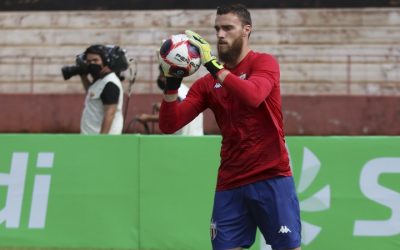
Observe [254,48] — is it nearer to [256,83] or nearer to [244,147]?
[244,147]

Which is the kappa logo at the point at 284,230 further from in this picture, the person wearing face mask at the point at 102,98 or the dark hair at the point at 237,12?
the person wearing face mask at the point at 102,98

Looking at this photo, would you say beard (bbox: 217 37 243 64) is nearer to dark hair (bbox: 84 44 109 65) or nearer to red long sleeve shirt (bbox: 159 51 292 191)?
red long sleeve shirt (bbox: 159 51 292 191)

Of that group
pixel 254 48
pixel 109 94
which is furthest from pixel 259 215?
pixel 254 48

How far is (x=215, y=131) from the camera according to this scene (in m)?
20.3

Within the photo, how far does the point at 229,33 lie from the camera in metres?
4.94

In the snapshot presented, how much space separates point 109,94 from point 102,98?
96mm

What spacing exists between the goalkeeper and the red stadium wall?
1486 centimetres

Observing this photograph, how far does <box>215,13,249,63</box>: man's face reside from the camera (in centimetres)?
493

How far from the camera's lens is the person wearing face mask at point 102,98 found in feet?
29.0

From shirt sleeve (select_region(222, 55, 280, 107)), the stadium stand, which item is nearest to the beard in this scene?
shirt sleeve (select_region(222, 55, 280, 107))

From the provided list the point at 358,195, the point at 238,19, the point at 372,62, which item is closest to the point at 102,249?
the point at 358,195

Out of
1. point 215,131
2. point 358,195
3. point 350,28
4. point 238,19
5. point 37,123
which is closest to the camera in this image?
point 238,19

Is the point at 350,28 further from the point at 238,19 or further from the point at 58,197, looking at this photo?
the point at 238,19

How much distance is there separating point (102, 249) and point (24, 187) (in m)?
0.95
